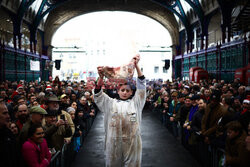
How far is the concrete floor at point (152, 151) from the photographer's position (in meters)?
7.12

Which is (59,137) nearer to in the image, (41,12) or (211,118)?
(211,118)

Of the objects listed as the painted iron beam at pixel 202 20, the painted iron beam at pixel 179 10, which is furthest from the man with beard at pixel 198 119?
the painted iron beam at pixel 179 10

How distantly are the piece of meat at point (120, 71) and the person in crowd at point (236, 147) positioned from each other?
2.25 metres

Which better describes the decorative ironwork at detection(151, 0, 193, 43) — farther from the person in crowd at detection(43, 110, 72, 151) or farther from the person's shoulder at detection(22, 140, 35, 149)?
the person's shoulder at detection(22, 140, 35, 149)

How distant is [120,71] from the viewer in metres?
3.54

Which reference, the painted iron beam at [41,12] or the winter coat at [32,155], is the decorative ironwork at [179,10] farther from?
the winter coat at [32,155]

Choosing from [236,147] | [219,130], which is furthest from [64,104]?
[236,147]

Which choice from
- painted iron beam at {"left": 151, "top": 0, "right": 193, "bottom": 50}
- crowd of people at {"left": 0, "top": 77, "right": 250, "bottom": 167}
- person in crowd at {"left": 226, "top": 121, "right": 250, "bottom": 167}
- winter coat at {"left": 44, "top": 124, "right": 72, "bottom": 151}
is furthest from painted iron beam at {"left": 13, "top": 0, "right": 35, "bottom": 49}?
person in crowd at {"left": 226, "top": 121, "right": 250, "bottom": 167}

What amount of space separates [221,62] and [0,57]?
19.6 meters

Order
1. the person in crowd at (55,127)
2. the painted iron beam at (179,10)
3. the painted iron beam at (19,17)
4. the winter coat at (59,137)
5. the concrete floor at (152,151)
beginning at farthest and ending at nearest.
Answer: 1. the painted iron beam at (179,10)
2. the painted iron beam at (19,17)
3. the concrete floor at (152,151)
4. the winter coat at (59,137)
5. the person in crowd at (55,127)

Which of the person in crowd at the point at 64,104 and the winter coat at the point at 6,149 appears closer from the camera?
the winter coat at the point at 6,149

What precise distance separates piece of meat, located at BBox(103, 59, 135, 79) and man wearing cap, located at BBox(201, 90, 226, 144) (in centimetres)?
316

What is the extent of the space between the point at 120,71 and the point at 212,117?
3431 mm

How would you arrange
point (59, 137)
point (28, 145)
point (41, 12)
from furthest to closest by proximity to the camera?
point (41, 12) < point (59, 137) < point (28, 145)
